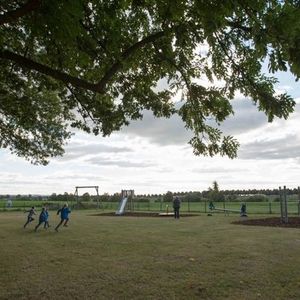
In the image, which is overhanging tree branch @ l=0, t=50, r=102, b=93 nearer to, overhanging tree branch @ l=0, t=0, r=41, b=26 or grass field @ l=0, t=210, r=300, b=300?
overhanging tree branch @ l=0, t=0, r=41, b=26

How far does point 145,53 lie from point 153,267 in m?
5.49

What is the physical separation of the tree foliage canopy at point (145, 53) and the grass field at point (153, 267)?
2.98m

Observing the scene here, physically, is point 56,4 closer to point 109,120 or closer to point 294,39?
point 294,39

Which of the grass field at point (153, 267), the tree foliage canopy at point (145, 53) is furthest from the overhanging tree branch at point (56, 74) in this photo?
the grass field at point (153, 267)

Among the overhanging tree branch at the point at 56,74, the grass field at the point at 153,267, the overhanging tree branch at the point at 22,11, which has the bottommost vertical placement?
the grass field at the point at 153,267

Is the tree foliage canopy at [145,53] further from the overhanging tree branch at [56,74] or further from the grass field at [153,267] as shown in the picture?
the grass field at [153,267]

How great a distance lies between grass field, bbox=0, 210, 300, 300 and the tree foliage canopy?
298 cm

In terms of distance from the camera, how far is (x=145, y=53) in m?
11.1

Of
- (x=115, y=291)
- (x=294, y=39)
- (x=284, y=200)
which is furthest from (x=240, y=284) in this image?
(x=284, y=200)

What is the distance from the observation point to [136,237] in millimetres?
19328

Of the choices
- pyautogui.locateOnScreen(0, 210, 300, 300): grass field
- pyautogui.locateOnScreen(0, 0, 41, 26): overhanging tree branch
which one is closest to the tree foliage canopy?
pyautogui.locateOnScreen(0, 0, 41, 26): overhanging tree branch

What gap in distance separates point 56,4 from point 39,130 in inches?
804

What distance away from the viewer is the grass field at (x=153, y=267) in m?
9.63

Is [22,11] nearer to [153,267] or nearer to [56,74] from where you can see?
[56,74]
